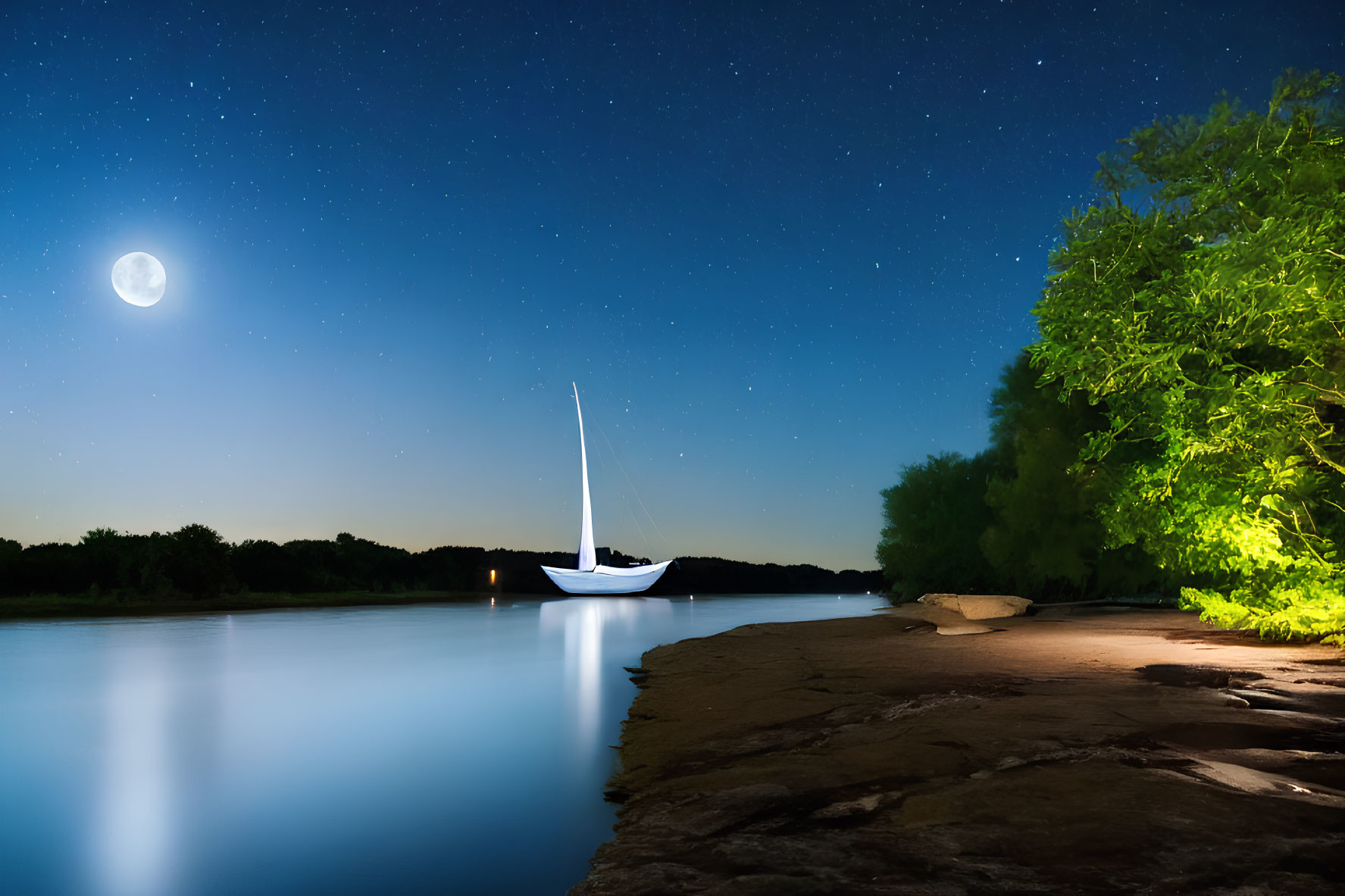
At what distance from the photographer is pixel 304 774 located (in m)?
9.91

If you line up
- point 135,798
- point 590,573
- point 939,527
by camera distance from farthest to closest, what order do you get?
point 590,573
point 939,527
point 135,798

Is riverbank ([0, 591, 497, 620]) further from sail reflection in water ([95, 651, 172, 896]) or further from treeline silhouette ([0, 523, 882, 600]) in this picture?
sail reflection in water ([95, 651, 172, 896])

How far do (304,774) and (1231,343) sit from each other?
52.0ft

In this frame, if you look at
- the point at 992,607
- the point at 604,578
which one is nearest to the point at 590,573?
the point at 604,578

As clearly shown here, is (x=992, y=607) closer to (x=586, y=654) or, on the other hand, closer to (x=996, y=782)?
(x=586, y=654)

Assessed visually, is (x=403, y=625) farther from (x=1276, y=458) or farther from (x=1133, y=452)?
(x=1276, y=458)

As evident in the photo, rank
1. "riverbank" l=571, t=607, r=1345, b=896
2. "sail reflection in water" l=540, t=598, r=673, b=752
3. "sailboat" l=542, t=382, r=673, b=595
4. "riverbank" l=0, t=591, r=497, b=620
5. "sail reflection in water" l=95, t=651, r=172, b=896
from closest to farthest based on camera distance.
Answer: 1. "riverbank" l=571, t=607, r=1345, b=896
2. "sail reflection in water" l=95, t=651, r=172, b=896
3. "sail reflection in water" l=540, t=598, r=673, b=752
4. "riverbank" l=0, t=591, r=497, b=620
5. "sailboat" l=542, t=382, r=673, b=595

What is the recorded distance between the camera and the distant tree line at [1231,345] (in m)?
12.7

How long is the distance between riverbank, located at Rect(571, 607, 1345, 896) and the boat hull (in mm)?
83327

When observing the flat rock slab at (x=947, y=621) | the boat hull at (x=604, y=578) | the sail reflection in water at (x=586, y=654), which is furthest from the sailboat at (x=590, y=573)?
the flat rock slab at (x=947, y=621)

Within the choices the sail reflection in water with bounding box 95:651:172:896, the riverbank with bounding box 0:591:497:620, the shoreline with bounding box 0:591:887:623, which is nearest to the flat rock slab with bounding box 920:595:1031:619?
the sail reflection in water with bounding box 95:651:172:896

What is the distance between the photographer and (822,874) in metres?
4.36

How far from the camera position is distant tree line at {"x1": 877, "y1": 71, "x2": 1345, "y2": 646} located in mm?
12719

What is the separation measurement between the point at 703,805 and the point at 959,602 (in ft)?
76.6
